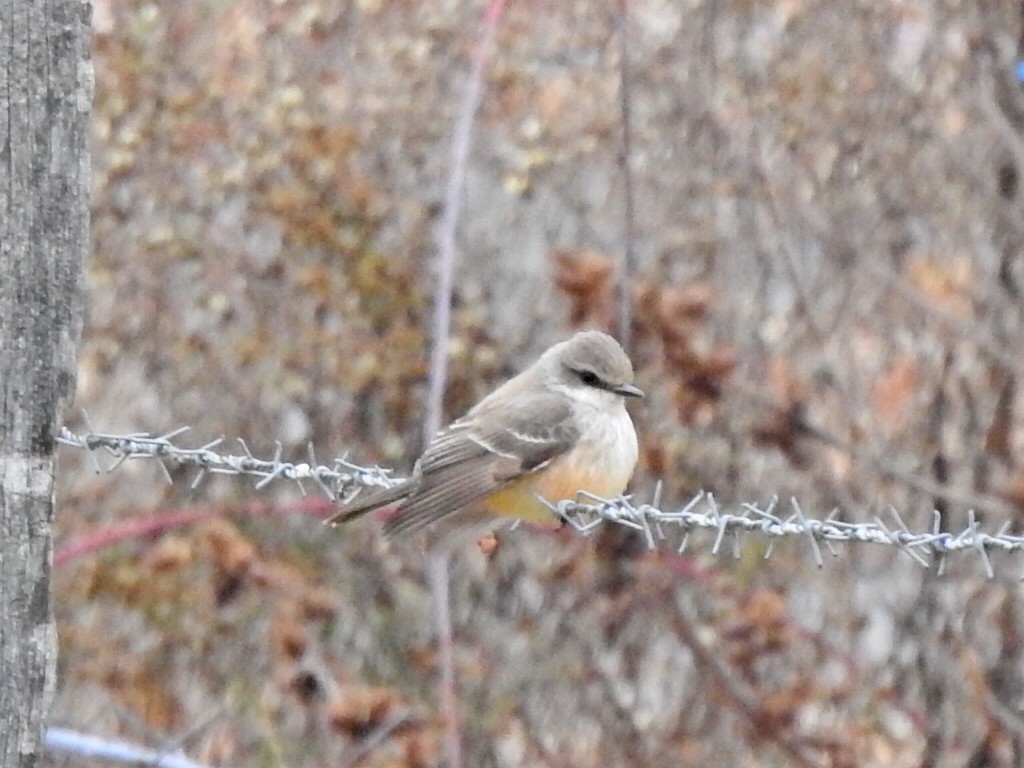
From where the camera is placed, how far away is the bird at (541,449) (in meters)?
4.16

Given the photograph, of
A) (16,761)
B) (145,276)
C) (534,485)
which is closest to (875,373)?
(534,485)

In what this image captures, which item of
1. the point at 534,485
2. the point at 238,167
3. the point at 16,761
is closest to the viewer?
the point at 16,761

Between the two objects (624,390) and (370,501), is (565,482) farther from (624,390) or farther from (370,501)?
(370,501)

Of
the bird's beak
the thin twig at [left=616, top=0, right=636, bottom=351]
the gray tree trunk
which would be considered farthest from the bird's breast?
the gray tree trunk

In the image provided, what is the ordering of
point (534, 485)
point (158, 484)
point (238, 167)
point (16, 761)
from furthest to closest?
point (158, 484) → point (238, 167) → point (534, 485) → point (16, 761)

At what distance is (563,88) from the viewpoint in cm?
623

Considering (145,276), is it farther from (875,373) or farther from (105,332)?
(875,373)

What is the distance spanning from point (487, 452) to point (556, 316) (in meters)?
2.30

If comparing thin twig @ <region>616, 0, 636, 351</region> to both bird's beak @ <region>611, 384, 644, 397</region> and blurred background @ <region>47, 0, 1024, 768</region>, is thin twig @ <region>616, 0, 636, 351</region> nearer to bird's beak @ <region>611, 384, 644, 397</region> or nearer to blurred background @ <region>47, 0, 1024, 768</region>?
blurred background @ <region>47, 0, 1024, 768</region>

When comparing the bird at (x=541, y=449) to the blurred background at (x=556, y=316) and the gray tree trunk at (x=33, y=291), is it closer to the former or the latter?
the blurred background at (x=556, y=316)

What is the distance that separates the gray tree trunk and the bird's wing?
1528 millimetres

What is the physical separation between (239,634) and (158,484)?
71cm

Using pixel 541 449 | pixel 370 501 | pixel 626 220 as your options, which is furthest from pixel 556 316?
pixel 370 501

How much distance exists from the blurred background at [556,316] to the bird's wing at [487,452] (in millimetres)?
1539
